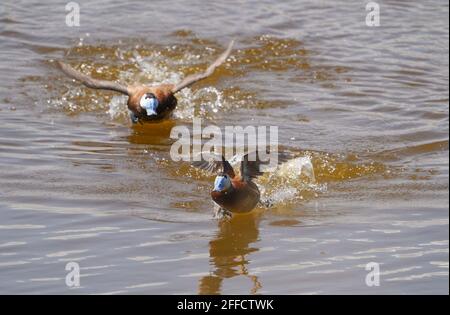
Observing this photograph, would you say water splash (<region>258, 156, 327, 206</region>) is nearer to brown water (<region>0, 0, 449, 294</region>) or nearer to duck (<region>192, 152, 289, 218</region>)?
brown water (<region>0, 0, 449, 294</region>)

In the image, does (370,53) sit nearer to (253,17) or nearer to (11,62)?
(253,17)

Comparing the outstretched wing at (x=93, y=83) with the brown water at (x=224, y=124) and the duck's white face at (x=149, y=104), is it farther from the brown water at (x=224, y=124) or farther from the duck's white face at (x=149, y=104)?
the duck's white face at (x=149, y=104)

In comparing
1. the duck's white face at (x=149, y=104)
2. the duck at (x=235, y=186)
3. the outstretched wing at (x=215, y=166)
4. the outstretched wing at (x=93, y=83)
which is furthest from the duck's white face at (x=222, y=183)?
the outstretched wing at (x=93, y=83)

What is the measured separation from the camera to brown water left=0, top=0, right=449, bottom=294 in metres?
5.94

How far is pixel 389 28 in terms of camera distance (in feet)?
41.4

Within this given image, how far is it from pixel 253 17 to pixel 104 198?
6.21 m

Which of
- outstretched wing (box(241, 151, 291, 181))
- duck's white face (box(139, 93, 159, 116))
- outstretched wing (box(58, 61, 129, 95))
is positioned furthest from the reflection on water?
outstretched wing (box(58, 61, 129, 95))

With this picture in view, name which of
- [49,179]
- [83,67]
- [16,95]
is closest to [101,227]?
[49,179]

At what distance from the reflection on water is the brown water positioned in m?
0.02

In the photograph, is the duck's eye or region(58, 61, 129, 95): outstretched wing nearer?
the duck's eye

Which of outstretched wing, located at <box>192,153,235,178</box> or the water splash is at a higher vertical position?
outstretched wing, located at <box>192,153,235,178</box>

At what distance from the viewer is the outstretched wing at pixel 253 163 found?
22.7ft

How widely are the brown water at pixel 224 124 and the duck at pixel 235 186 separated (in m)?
0.15

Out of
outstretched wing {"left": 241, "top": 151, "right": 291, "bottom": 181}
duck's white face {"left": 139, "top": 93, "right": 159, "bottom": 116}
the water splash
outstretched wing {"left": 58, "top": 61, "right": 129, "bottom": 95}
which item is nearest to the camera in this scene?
outstretched wing {"left": 241, "top": 151, "right": 291, "bottom": 181}
